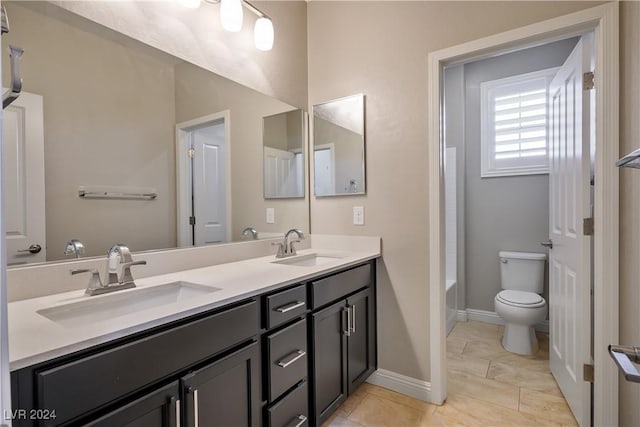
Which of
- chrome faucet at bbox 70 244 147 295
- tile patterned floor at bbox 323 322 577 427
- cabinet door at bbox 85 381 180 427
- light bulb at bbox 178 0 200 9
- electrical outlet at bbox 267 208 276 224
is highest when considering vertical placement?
light bulb at bbox 178 0 200 9

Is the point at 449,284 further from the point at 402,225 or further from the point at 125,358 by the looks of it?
the point at 125,358

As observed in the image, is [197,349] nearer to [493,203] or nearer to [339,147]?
[339,147]

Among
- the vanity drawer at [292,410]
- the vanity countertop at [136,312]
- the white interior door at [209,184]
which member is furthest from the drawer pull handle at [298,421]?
the white interior door at [209,184]

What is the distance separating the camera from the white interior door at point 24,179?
1056mm

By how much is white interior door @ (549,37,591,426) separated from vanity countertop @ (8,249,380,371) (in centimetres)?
116

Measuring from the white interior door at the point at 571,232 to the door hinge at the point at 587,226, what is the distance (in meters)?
0.02

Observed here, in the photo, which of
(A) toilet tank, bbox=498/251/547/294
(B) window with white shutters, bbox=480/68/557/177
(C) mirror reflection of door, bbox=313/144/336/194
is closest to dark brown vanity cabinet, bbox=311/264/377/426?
(C) mirror reflection of door, bbox=313/144/336/194

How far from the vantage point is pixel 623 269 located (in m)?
1.40

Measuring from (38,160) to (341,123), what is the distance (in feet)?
5.30

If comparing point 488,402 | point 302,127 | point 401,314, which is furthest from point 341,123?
point 488,402

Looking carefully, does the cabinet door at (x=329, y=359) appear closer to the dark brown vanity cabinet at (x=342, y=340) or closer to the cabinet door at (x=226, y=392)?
the dark brown vanity cabinet at (x=342, y=340)

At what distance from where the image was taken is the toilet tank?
2.74 meters

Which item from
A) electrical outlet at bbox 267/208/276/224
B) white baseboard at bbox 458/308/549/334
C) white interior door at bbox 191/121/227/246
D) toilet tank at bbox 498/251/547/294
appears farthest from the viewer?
white baseboard at bbox 458/308/549/334

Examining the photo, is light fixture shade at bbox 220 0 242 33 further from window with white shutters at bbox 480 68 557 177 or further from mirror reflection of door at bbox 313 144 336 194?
window with white shutters at bbox 480 68 557 177
